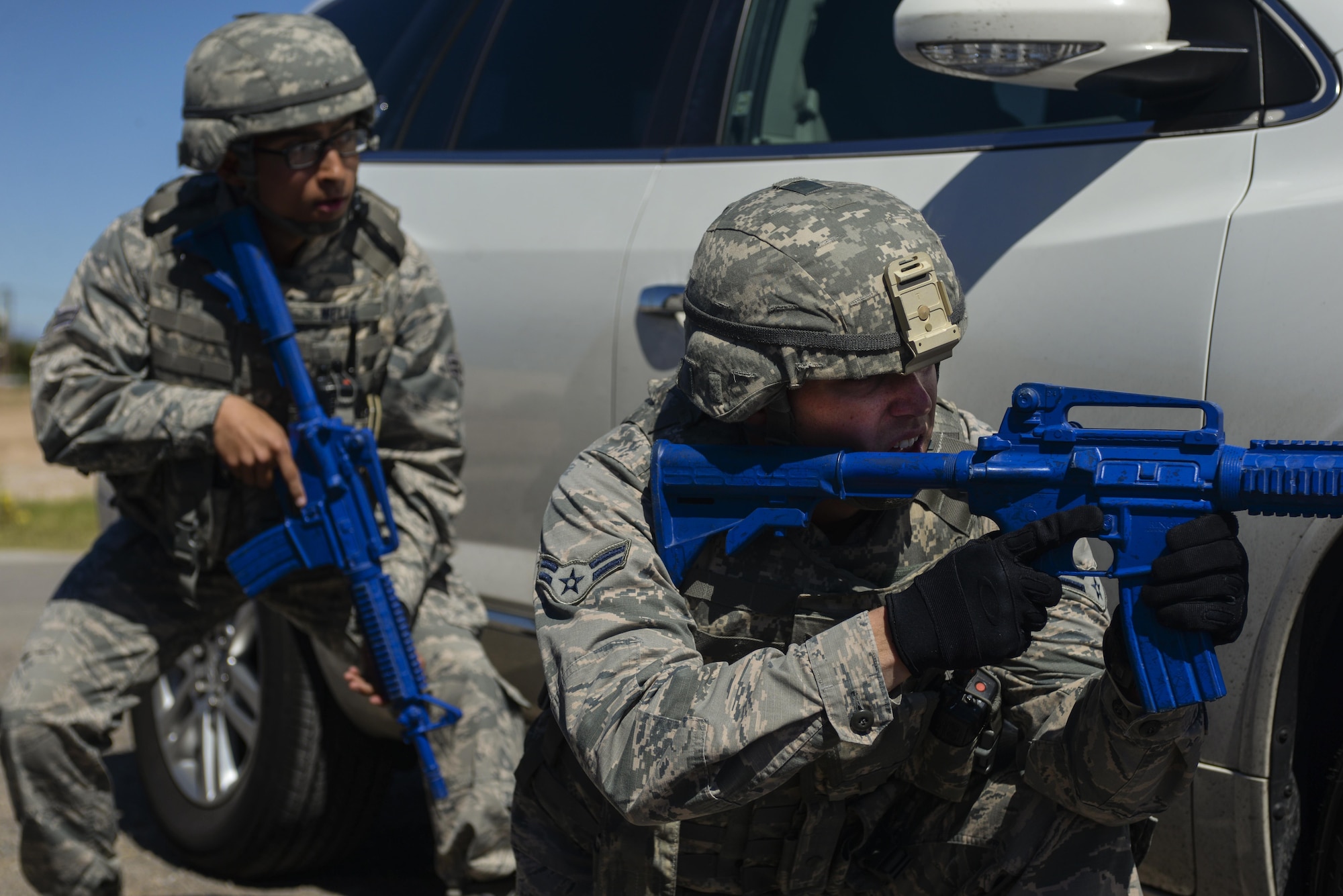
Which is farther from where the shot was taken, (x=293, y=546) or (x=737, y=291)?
(x=293, y=546)

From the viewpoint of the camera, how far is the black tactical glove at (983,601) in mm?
1662

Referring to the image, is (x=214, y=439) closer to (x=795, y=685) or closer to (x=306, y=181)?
(x=306, y=181)

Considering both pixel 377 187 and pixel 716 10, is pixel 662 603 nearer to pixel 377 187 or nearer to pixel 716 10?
pixel 716 10

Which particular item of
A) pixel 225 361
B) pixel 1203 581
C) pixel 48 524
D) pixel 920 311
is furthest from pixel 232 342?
pixel 48 524

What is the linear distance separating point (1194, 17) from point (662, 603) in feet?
3.89

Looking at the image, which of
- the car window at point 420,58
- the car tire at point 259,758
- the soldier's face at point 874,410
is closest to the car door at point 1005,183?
the soldier's face at point 874,410

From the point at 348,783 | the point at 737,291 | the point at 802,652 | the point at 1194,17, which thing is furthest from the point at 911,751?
the point at 348,783

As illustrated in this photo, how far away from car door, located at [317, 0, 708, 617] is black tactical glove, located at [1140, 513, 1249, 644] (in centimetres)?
133

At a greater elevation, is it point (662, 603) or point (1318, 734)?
point (662, 603)

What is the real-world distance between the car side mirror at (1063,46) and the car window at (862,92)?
7cm

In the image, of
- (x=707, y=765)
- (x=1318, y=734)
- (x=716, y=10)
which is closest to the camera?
(x=707, y=765)

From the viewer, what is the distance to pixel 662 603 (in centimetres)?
188

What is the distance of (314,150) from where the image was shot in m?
3.03

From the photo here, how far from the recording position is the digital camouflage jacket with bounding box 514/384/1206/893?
1.71 meters
